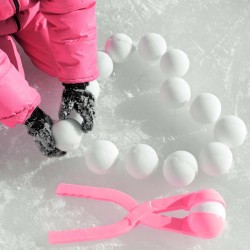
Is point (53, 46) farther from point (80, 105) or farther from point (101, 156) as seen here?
point (101, 156)

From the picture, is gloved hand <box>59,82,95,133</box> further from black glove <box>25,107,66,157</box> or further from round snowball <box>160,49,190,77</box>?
round snowball <box>160,49,190,77</box>

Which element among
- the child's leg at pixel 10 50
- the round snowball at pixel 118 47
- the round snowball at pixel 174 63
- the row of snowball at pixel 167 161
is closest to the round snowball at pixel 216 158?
the row of snowball at pixel 167 161

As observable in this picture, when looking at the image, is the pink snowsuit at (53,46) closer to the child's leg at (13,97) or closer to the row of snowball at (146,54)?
the child's leg at (13,97)

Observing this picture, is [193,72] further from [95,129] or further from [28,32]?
[28,32]

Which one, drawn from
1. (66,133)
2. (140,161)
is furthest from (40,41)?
(140,161)

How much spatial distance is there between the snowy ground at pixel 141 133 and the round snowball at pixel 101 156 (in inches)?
1.5

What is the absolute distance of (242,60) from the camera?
1.41 metres

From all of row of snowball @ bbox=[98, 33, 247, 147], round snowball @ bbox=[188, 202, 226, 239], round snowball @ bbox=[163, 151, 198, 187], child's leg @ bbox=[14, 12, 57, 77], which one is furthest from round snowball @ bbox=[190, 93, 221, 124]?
child's leg @ bbox=[14, 12, 57, 77]

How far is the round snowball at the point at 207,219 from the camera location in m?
1.05

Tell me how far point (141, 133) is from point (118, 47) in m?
0.22

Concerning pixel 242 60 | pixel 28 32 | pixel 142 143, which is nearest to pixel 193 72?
pixel 242 60

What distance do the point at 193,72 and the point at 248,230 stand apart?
0.42m

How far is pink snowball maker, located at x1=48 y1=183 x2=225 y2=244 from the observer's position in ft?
3.46

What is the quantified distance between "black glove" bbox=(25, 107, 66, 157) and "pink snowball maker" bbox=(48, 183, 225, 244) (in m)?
0.12
